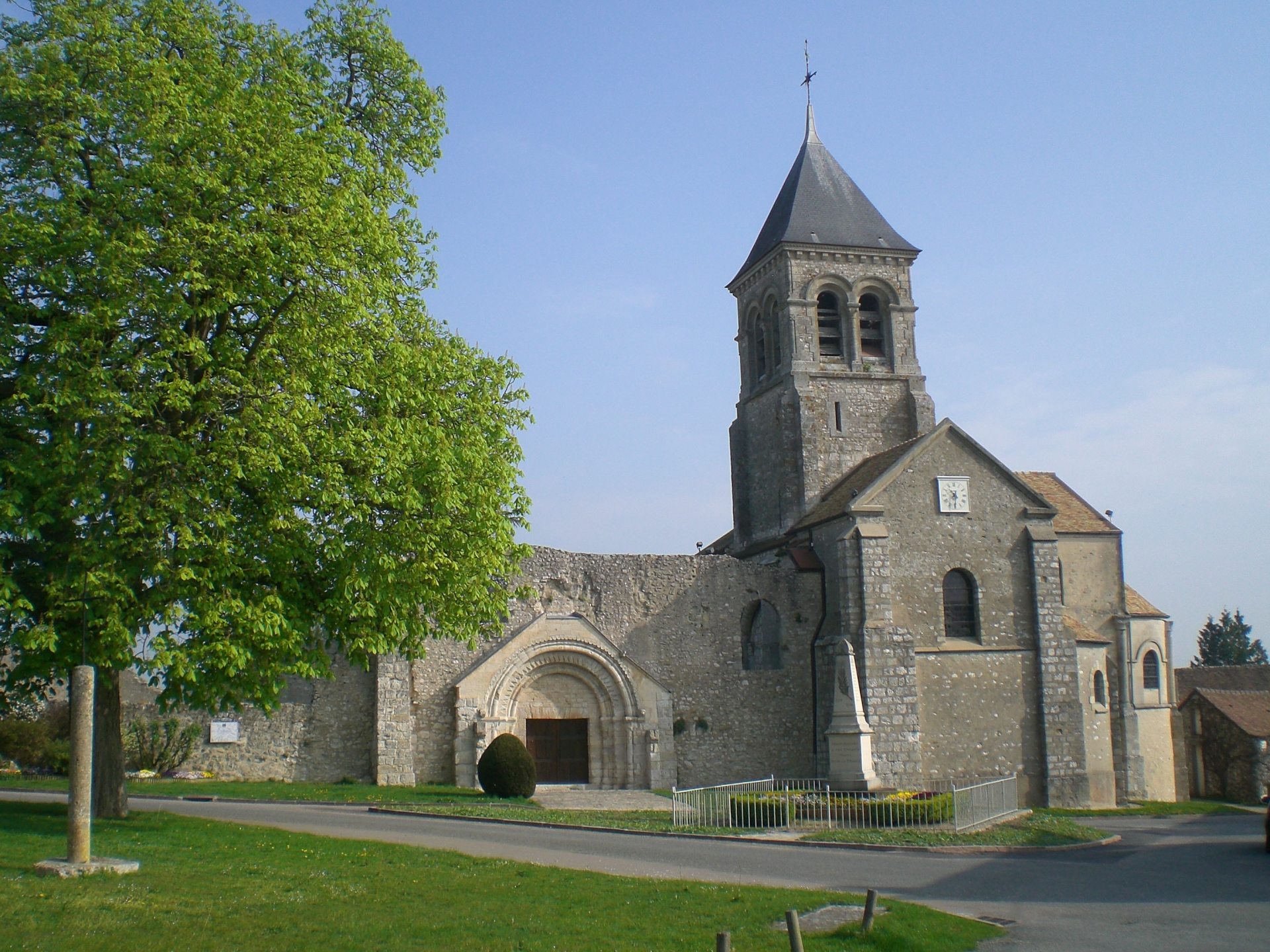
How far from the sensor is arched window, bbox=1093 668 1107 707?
1120 inches

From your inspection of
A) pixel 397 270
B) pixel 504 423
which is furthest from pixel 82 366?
pixel 504 423

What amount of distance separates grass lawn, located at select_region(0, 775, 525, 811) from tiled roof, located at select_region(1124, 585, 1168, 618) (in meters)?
20.5

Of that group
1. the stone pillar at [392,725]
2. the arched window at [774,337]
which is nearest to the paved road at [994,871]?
the stone pillar at [392,725]

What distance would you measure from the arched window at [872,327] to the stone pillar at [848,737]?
11273 millimetres

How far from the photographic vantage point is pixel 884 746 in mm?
24750

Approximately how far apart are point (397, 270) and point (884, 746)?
15.5m

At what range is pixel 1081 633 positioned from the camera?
94.9ft

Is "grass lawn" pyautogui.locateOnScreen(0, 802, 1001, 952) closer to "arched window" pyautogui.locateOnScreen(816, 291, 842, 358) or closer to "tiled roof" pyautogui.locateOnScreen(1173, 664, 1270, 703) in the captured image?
"arched window" pyautogui.locateOnScreen(816, 291, 842, 358)

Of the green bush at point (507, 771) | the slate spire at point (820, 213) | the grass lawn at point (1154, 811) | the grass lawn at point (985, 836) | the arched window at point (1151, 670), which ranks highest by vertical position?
the slate spire at point (820, 213)

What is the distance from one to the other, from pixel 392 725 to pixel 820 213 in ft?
61.7

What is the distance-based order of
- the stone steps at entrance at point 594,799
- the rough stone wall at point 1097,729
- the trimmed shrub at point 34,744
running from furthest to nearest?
the rough stone wall at point 1097,729 < the trimmed shrub at point 34,744 < the stone steps at entrance at point 594,799

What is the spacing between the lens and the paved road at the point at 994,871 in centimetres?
1080

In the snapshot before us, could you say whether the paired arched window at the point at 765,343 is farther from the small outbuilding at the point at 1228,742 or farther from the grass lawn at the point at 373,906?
the grass lawn at the point at 373,906

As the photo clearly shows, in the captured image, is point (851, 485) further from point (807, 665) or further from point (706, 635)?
point (706, 635)
